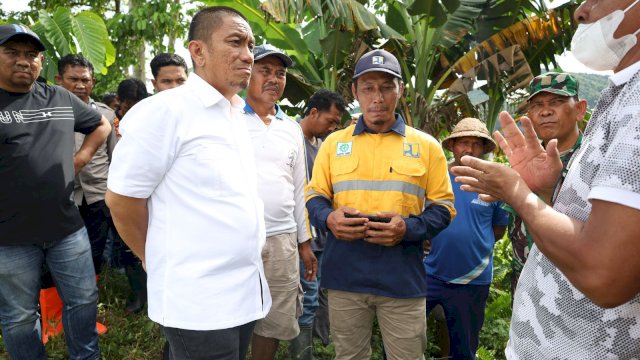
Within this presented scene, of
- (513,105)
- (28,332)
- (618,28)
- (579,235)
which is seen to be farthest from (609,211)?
(513,105)

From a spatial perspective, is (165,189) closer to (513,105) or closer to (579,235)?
(579,235)

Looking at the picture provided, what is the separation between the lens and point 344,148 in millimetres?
2668

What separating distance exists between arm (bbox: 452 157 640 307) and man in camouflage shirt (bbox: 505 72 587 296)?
1673 mm

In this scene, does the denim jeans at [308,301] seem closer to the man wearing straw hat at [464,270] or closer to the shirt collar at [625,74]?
the man wearing straw hat at [464,270]

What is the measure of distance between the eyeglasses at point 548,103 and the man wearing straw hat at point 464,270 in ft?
1.45

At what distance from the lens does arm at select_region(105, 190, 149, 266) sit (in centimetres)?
178

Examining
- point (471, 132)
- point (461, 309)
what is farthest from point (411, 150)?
point (461, 309)

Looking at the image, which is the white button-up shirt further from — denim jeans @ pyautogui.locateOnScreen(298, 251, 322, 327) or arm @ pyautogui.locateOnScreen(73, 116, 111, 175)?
denim jeans @ pyautogui.locateOnScreen(298, 251, 322, 327)

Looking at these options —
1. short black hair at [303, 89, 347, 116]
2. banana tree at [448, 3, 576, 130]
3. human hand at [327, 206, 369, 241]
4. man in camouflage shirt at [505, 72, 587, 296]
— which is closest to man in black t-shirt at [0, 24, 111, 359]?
human hand at [327, 206, 369, 241]

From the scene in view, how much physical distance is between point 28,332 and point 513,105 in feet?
24.4

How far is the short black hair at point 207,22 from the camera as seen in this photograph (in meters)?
1.95

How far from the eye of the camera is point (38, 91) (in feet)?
8.91

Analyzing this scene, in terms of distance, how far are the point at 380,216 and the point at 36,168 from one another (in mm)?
1951

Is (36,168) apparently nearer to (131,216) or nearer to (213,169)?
(131,216)
